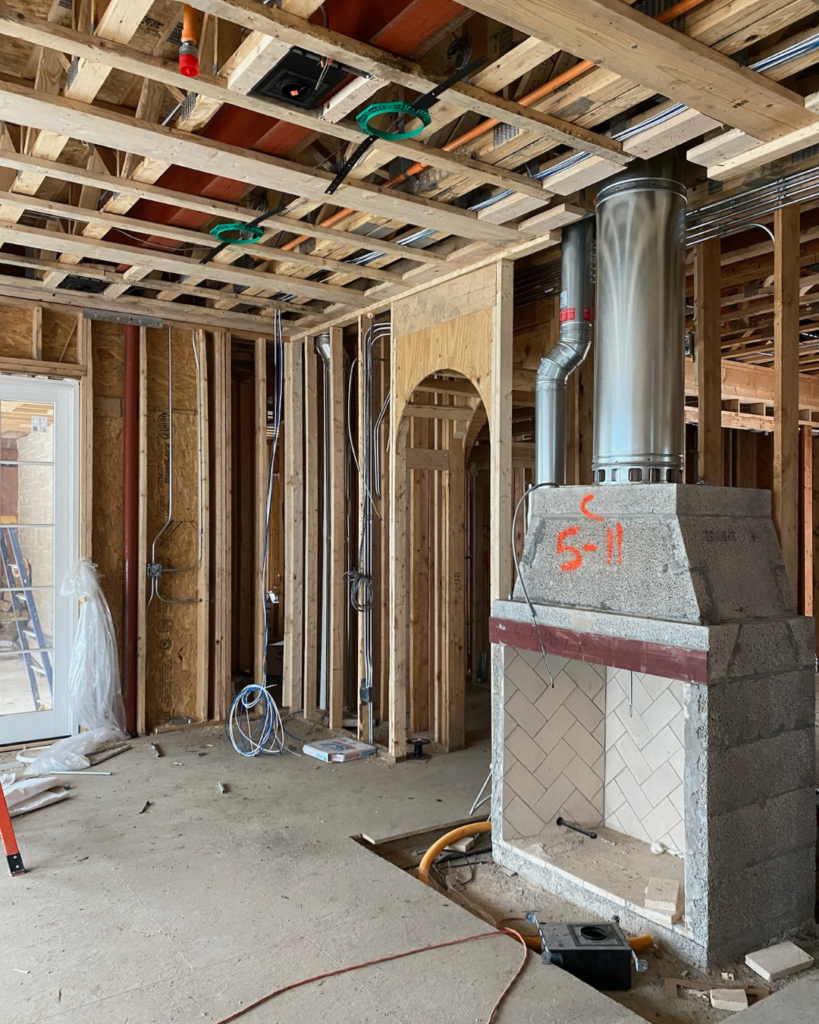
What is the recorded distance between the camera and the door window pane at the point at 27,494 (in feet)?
16.3

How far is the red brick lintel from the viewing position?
8.51ft

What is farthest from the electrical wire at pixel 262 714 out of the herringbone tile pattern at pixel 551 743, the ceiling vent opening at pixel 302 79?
the ceiling vent opening at pixel 302 79

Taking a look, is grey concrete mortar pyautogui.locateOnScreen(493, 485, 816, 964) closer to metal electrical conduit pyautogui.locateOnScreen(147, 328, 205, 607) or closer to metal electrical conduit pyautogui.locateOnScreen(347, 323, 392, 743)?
metal electrical conduit pyautogui.locateOnScreen(347, 323, 392, 743)

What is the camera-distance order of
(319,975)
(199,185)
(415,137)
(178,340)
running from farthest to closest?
1. (178,340)
2. (199,185)
3. (415,137)
4. (319,975)

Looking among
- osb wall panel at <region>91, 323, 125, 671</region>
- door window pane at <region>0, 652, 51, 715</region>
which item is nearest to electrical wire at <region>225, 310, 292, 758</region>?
osb wall panel at <region>91, 323, 125, 671</region>

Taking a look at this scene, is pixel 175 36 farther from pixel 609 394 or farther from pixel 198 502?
pixel 198 502

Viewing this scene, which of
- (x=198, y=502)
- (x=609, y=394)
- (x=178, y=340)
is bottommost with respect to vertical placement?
(x=198, y=502)

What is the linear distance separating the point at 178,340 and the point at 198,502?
1.15m

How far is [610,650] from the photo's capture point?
2879mm

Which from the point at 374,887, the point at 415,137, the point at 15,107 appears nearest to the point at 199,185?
the point at 15,107

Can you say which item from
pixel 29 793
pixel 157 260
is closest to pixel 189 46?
pixel 157 260

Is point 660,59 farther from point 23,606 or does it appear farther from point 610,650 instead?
point 23,606

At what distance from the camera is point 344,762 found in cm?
472

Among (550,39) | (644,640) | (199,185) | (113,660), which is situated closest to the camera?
(550,39)
